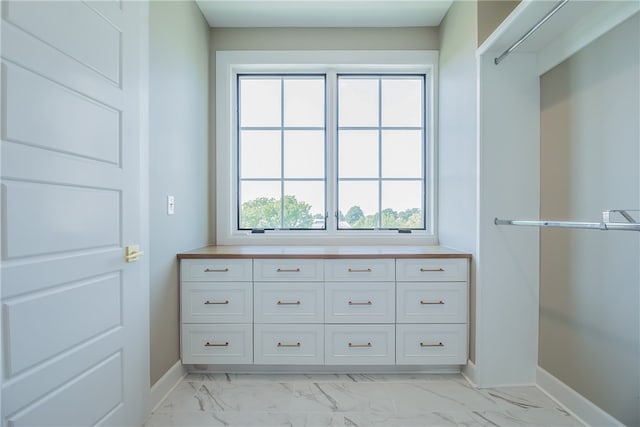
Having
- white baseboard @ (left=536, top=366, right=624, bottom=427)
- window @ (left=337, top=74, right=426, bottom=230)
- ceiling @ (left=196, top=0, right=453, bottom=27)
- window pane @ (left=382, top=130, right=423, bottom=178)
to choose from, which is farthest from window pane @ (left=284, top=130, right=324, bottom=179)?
white baseboard @ (left=536, top=366, right=624, bottom=427)

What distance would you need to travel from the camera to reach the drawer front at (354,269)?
6.77 feet

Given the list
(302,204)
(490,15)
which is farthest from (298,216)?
(490,15)

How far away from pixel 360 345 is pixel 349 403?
353mm

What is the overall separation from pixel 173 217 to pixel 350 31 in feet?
6.56

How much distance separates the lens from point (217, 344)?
207 cm

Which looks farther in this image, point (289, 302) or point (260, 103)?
point (260, 103)

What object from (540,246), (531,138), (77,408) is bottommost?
(77,408)

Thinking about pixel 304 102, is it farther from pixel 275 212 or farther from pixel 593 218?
pixel 593 218

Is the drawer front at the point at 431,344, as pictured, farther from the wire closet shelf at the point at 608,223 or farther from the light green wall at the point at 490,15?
the light green wall at the point at 490,15

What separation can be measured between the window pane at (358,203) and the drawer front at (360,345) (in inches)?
36.9

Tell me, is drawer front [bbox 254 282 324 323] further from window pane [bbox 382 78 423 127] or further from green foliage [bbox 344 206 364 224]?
window pane [bbox 382 78 423 127]

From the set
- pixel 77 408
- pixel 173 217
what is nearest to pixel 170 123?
pixel 173 217

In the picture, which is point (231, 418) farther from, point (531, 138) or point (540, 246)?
point (531, 138)

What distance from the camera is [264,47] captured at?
2.60m
